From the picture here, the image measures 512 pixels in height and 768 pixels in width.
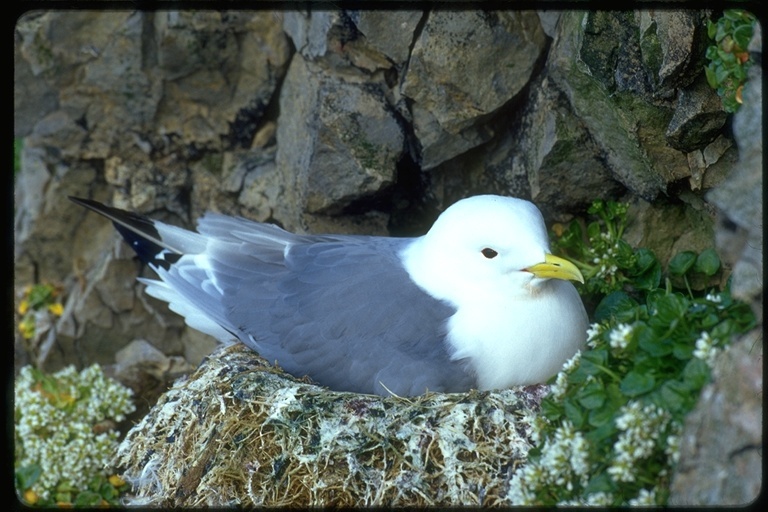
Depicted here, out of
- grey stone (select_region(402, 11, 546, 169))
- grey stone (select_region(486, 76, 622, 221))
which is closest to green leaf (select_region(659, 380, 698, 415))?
grey stone (select_region(486, 76, 622, 221))

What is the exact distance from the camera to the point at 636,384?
2.44 meters

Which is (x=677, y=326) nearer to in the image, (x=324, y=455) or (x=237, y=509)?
(x=324, y=455)

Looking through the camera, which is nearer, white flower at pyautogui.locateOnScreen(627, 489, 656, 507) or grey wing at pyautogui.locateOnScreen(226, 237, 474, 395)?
white flower at pyautogui.locateOnScreen(627, 489, 656, 507)

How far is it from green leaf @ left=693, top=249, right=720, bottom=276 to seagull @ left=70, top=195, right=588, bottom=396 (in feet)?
1.61

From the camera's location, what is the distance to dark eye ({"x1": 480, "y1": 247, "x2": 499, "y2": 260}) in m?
3.32

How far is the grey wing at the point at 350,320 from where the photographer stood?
331 centimetres

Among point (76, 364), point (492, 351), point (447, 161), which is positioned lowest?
point (76, 364)

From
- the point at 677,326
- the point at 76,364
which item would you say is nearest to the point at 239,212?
the point at 76,364

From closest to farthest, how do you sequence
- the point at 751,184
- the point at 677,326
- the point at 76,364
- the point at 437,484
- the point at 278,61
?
the point at 751,184
the point at 677,326
the point at 437,484
the point at 278,61
the point at 76,364

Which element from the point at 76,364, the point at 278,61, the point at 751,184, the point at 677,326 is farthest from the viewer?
the point at 76,364

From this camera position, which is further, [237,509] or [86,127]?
[86,127]

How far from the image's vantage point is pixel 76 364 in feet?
16.7

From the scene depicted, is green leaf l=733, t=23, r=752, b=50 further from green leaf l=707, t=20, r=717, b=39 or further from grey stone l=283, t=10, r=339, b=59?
grey stone l=283, t=10, r=339, b=59

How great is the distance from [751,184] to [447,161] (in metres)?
2.12
